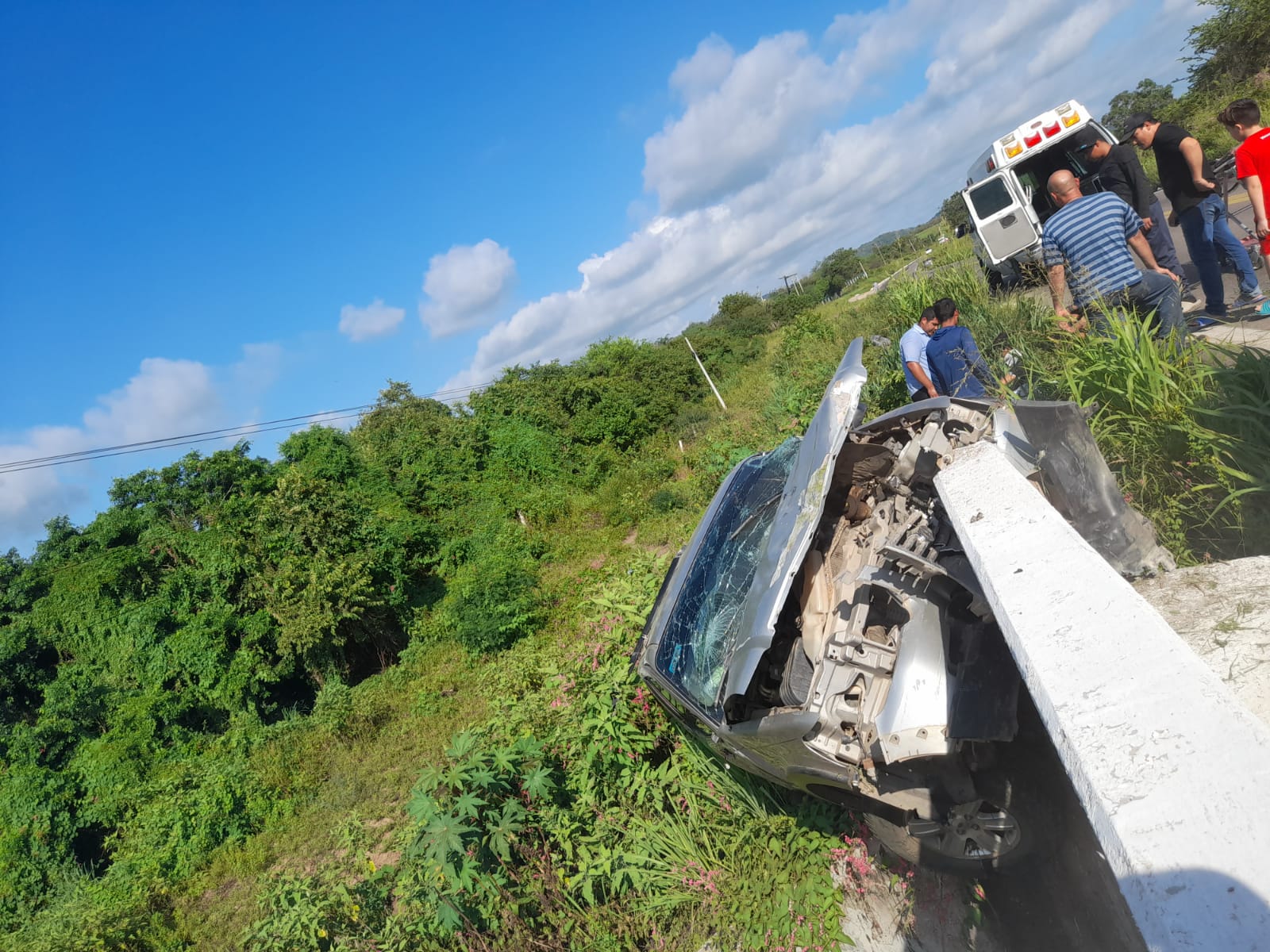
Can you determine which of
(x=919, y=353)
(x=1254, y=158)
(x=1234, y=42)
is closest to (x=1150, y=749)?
(x=1254, y=158)

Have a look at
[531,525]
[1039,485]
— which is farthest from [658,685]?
[531,525]

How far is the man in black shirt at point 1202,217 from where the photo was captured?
16.0 ft

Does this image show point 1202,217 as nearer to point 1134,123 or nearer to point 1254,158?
point 1134,123

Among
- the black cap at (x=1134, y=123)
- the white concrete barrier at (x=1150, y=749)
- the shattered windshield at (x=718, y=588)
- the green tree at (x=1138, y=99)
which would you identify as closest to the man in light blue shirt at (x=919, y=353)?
the shattered windshield at (x=718, y=588)

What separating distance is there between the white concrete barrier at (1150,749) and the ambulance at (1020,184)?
8331 millimetres

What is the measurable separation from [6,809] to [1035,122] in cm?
1679

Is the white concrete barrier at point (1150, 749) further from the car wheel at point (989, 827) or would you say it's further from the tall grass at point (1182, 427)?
the tall grass at point (1182, 427)

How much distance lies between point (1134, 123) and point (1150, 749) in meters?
6.25

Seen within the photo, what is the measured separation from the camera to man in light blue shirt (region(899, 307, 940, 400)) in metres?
5.14

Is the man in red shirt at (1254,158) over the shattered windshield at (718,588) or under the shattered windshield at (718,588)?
over

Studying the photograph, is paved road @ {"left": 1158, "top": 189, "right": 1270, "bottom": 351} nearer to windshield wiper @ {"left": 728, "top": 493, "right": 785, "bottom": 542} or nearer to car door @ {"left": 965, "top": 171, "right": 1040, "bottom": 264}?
car door @ {"left": 965, "top": 171, "right": 1040, "bottom": 264}

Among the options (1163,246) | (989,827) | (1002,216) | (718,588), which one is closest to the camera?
(989,827)

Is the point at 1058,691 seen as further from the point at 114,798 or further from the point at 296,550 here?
the point at 296,550

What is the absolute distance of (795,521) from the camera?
3.02 meters
